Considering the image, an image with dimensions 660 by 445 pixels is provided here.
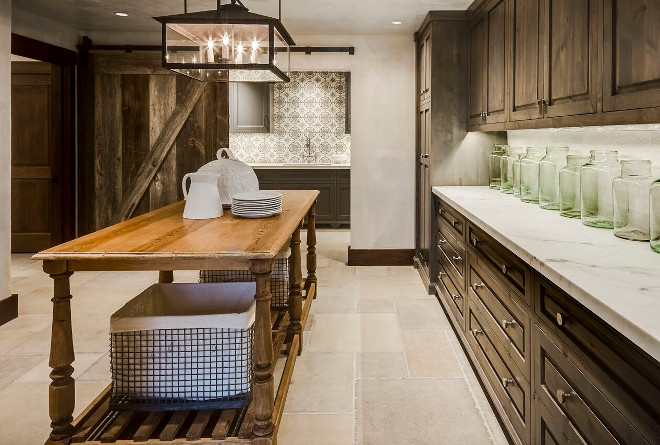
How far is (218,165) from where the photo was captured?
3.17 m

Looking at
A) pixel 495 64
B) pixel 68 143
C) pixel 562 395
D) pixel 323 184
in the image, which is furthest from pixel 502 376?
pixel 323 184

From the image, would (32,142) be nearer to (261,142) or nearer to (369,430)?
(261,142)

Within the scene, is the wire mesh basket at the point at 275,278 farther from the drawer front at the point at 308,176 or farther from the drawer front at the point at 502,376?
the drawer front at the point at 308,176

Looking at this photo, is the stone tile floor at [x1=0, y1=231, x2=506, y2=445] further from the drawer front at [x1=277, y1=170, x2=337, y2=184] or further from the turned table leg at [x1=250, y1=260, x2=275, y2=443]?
the drawer front at [x1=277, y1=170, x2=337, y2=184]

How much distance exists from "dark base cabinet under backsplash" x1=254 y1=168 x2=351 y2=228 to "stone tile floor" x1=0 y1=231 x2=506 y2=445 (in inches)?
135

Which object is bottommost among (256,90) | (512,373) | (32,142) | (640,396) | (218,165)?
(512,373)

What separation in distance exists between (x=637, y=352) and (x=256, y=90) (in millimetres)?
7877

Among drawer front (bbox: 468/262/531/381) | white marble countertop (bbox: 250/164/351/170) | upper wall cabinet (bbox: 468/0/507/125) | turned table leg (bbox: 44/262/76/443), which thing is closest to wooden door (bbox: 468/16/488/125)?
upper wall cabinet (bbox: 468/0/507/125)

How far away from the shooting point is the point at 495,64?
393cm

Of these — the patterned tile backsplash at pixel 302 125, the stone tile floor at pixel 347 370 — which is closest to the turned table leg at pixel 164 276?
the stone tile floor at pixel 347 370

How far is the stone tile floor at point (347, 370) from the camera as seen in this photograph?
2.50 m

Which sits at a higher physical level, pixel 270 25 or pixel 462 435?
pixel 270 25

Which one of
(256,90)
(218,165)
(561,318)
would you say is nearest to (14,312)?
(218,165)

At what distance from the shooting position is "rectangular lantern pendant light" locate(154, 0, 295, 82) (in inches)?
105
